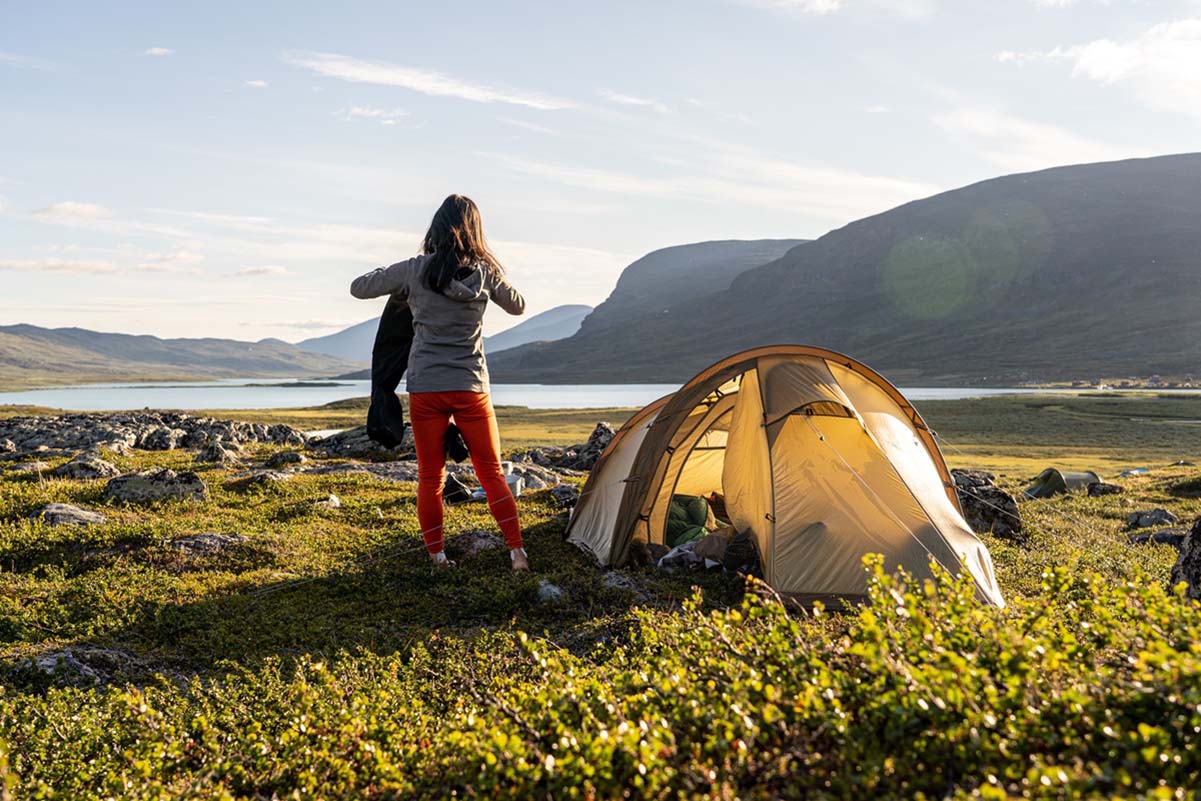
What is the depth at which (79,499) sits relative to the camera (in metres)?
11.5

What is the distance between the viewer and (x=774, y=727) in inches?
121

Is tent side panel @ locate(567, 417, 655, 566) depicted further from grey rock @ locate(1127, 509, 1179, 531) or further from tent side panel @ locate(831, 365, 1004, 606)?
grey rock @ locate(1127, 509, 1179, 531)

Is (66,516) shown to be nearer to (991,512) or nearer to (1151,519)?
(991,512)

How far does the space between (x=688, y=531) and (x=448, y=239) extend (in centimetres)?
494

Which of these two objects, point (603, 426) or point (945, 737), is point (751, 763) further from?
point (603, 426)

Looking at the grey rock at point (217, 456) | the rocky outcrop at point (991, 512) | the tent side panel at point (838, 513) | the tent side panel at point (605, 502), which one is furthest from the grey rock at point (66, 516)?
the rocky outcrop at point (991, 512)

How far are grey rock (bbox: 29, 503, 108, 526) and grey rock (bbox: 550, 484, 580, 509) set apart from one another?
654cm

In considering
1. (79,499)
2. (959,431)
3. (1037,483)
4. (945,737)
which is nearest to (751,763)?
(945,737)

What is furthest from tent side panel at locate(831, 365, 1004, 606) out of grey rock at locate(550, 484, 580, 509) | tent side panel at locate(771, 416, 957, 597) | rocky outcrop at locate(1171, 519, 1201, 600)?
grey rock at locate(550, 484, 580, 509)

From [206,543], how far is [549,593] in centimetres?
433

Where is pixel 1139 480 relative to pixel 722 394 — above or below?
below

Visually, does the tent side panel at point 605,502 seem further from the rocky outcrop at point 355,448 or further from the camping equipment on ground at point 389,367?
the rocky outcrop at point 355,448

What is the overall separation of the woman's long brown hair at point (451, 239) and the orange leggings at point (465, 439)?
114 cm

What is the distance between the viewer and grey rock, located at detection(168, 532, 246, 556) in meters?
8.98
